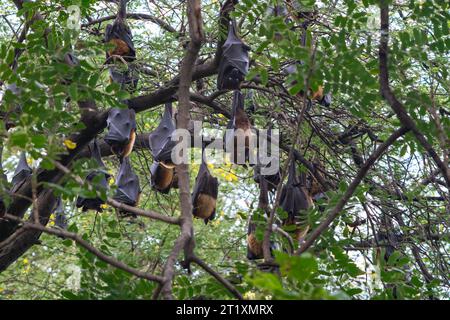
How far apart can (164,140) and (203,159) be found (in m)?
0.29

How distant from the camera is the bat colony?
14.1ft

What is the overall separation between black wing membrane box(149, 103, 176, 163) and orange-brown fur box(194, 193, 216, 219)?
1.02 ft

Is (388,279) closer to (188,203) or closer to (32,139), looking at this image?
(188,203)

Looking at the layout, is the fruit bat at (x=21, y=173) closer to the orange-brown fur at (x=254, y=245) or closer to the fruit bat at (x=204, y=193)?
the fruit bat at (x=204, y=193)

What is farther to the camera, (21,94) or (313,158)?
(313,158)

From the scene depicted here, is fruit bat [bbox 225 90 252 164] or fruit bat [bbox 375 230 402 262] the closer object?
fruit bat [bbox 375 230 402 262]

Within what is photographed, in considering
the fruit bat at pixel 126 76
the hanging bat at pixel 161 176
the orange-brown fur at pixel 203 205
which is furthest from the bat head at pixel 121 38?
the orange-brown fur at pixel 203 205

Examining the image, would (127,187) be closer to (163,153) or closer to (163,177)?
(163,177)

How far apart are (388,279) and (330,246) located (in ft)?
0.88

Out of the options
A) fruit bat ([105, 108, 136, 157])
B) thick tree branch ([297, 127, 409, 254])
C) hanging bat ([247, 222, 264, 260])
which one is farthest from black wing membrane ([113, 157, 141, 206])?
thick tree branch ([297, 127, 409, 254])

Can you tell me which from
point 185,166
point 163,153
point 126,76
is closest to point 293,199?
point 163,153

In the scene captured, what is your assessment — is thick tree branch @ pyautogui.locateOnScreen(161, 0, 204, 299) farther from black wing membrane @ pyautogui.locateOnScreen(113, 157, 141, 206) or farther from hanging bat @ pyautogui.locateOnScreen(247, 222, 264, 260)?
black wing membrane @ pyautogui.locateOnScreen(113, 157, 141, 206)
